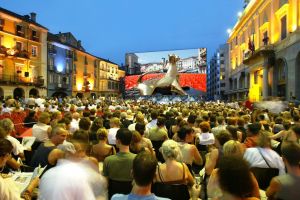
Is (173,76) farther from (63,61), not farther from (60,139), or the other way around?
(60,139)

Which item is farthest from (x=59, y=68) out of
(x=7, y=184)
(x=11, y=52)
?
(x=7, y=184)

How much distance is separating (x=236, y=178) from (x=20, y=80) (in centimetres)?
4140

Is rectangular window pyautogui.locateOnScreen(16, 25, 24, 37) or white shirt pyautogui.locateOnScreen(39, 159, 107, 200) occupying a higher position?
rectangular window pyautogui.locateOnScreen(16, 25, 24, 37)

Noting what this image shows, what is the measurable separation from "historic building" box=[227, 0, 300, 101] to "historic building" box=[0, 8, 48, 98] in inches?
1121

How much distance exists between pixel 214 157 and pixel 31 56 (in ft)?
139

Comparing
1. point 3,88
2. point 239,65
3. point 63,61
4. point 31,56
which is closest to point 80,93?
point 63,61

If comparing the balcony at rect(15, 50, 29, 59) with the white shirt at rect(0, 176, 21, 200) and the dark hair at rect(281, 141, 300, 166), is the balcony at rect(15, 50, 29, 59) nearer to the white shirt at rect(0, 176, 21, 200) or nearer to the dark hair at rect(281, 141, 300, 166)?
the white shirt at rect(0, 176, 21, 200)

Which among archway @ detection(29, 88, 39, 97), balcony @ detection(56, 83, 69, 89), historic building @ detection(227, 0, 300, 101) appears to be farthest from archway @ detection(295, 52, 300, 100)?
balcony @ detection(56, 83, 69, 89)

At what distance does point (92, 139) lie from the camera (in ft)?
20.5

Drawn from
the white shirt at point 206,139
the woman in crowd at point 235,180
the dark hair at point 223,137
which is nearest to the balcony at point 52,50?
the white shirt at point 206,139

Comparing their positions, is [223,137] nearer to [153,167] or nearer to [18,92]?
[153,167]

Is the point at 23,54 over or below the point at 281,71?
over

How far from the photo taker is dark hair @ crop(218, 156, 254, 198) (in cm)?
218

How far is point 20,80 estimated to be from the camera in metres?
39.6
